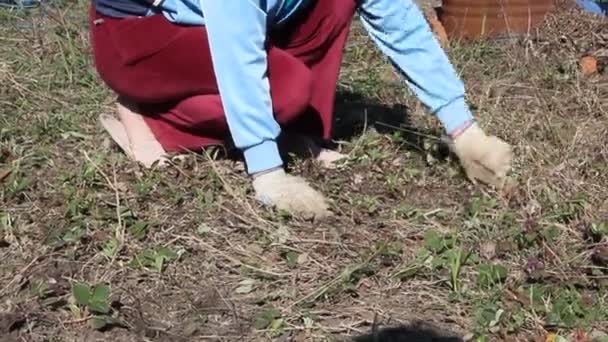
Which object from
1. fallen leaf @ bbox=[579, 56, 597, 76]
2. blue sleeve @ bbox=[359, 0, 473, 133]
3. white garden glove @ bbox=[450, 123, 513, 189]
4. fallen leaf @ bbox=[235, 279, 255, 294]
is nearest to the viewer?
fallen leaf @ bbox=[235, 279, 255, 294]

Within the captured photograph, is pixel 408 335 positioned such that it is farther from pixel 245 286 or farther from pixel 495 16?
pixel 495 16

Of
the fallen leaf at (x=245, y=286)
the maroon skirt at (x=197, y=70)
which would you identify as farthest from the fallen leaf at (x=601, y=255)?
the maroon skirt at (x=197, y=70)

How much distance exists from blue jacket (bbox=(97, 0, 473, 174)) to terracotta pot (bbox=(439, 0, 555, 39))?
4.39 ft

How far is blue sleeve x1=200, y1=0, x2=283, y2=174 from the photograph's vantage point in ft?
9.34

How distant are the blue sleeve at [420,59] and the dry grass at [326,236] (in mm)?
149

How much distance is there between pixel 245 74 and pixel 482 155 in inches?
25.1

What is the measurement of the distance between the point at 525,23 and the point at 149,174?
1.94 meters

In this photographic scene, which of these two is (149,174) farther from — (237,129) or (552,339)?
(552,339)

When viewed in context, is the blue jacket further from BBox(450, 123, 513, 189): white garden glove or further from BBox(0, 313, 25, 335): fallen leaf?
BBox(0, 313, 25, 335): fallen leaf

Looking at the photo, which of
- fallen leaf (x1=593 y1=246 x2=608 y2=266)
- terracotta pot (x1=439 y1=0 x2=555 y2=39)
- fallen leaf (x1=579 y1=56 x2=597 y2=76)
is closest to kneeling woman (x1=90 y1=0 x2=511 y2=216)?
fallen leaf (x1=593 y1=246 x2=608 y2=266)

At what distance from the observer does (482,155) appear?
3047 millimetres

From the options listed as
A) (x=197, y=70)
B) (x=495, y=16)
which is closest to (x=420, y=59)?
(x=197, y=70)

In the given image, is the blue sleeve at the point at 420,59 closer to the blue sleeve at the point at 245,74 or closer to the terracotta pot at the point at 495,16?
the blue sleeve at the point at 245,74

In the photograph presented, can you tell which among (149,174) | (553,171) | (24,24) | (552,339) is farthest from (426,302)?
(24,24)
